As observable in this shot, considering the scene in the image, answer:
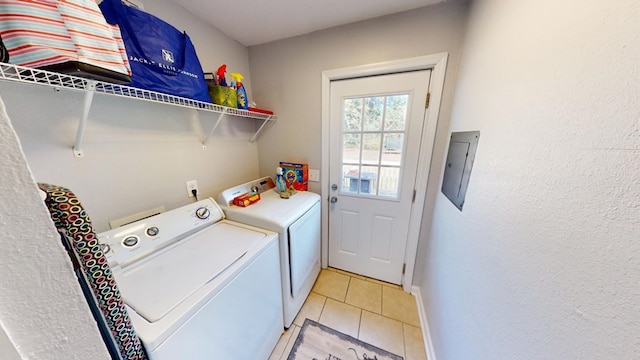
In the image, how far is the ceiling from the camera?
133cm

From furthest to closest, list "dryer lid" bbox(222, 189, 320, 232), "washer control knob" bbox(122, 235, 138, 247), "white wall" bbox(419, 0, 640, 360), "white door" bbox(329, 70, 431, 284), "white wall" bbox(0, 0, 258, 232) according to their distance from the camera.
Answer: "white door" bbox(329, 70, 431, 284) → "dryer lid" bbox(222, 189, 320, 232) → "washer control knob" bbox(122, 235, 138, 247) → "white wall" bbox(0, 0, 258, 232) → "white wall" bbox(419, 0, 640, 360)

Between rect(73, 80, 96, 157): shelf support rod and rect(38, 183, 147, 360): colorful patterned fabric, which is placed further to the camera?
rect(73, 80, 96, 157): shelf support rod

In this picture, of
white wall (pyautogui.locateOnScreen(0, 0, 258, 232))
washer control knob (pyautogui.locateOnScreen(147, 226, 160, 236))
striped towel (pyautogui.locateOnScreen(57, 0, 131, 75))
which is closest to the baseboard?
washer control knob (pyautogui.locateOnScreen(147, 226, 160, 236))

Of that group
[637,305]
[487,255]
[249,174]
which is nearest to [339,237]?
[249,174]

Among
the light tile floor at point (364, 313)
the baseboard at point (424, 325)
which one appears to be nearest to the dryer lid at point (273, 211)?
the light tile floor at point (364, 313)

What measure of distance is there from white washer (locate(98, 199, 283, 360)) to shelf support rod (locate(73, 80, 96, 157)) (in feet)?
1.41

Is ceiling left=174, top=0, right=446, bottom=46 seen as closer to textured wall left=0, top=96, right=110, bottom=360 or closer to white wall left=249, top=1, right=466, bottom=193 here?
white wall left=249, top=1, right=466, bottom=193

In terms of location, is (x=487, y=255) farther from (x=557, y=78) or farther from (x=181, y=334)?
(x=181, y=334)

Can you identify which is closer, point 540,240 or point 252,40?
point 540,240

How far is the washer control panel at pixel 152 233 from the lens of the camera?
3.08 feet

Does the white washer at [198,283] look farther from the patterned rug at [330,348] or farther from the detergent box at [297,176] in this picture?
the detergent box at [297,176]

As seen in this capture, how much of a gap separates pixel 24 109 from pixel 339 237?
2.08 m

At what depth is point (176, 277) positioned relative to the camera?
0.89m

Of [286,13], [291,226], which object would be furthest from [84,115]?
[286,13]
